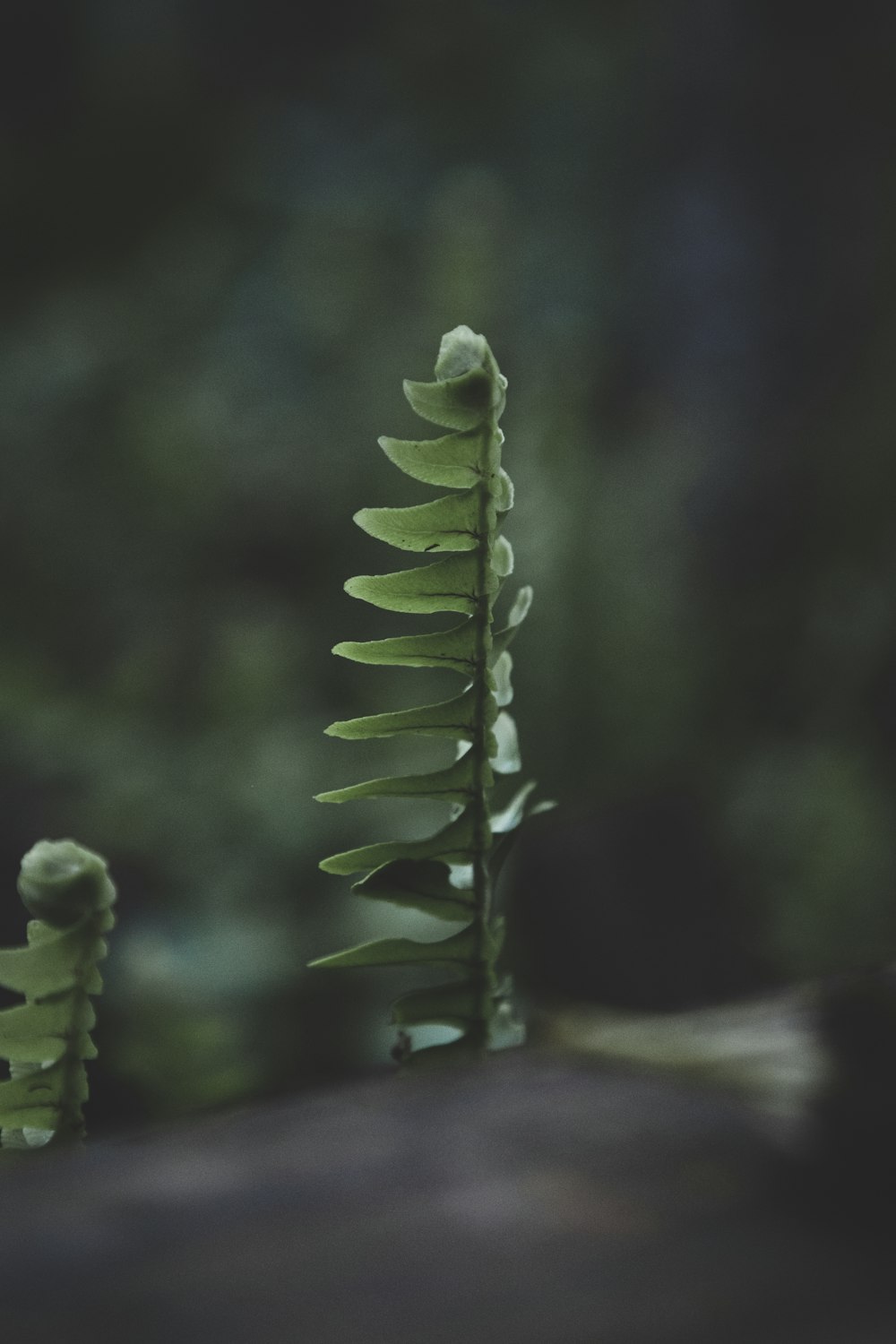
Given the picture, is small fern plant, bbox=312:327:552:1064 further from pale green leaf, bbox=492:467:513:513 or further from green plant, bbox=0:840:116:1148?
green plant, bbox=0:840:116:1148

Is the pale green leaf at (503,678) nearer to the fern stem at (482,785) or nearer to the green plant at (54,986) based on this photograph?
the fern stem at (482,785)

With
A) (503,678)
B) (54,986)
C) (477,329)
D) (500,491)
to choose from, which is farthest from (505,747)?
(477,329)

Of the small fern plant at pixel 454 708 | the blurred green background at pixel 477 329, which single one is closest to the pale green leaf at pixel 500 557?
the small fern plant at pixel 454 708

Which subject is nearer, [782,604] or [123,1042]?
[123,1042]

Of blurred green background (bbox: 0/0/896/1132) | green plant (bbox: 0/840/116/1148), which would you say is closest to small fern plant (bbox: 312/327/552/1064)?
green plant (bbox: 0/840/116/1148)

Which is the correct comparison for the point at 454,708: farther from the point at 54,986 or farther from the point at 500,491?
the point at 54,986

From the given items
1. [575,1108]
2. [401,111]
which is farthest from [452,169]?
[575,1108]

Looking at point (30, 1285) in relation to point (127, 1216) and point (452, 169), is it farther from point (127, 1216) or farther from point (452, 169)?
point (452, 169)
